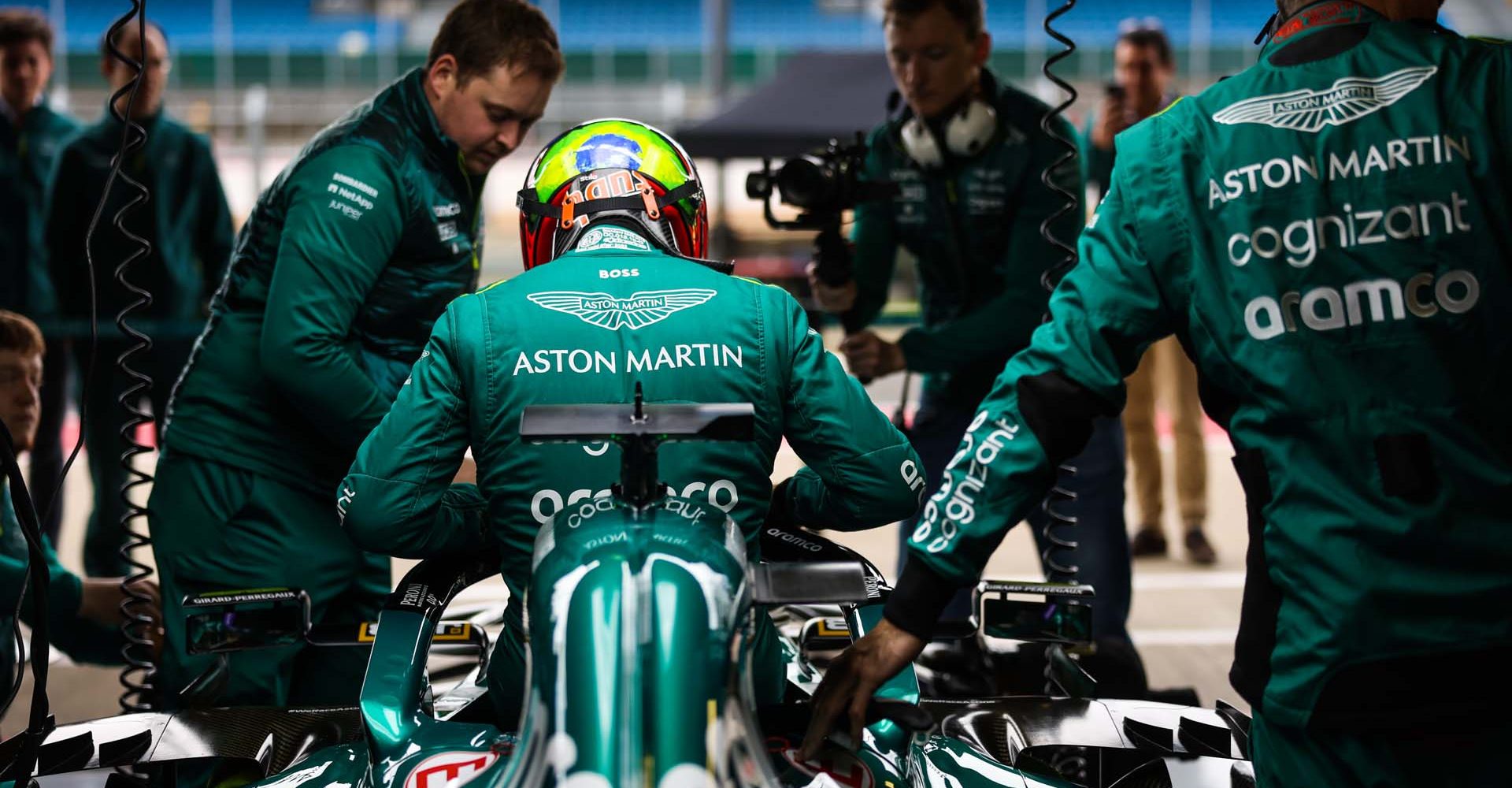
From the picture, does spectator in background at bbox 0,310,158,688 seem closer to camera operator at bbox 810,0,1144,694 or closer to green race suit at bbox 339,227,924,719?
green race suit at bbox 339,227,924,719

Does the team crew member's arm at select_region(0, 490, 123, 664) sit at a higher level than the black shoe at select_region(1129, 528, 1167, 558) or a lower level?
higher

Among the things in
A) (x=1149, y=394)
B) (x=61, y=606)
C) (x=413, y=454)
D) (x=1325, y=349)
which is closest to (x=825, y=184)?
(x=413, y=454)

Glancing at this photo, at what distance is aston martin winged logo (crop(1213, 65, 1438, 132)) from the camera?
71.8 inches

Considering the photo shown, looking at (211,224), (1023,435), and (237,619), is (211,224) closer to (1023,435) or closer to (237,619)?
(237,619)

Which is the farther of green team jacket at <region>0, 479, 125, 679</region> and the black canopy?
the black canopy

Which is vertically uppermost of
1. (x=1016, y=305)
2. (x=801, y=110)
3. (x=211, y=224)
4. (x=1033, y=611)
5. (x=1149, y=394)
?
(x=801, y=110)

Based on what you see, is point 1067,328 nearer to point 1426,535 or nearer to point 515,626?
point 1426,535

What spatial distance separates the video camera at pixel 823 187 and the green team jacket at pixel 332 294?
85cm

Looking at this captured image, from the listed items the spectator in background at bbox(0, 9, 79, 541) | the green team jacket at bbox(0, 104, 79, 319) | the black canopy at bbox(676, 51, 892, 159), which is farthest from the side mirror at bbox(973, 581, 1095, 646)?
the green team jacket at bbox(0, 104, 79, 319)

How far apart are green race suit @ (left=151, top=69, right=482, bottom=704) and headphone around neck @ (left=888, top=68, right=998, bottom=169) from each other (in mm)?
1295

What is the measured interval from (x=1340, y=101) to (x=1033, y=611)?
48.1 inches

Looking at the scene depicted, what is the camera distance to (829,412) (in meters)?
2.42

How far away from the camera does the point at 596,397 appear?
229 cm

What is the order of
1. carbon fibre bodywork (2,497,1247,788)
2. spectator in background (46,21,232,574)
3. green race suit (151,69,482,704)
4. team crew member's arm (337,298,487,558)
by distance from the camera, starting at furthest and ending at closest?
spectator in background (46,21,232,574), green race suit (151,69,482,704), team crew member's arm (337,298,487,558), carbon fibre bodywork (2,497,1247,788)
